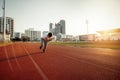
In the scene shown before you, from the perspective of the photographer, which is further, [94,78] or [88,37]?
[88,37]

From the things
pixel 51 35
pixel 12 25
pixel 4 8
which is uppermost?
pixel 12 25

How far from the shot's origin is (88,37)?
136500 millimetres

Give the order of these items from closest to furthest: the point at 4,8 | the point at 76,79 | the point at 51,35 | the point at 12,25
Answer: the point at 76,79 → the point at 51,35 → the point at 4,8 → the point at 12,25

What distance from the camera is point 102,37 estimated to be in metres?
60.0

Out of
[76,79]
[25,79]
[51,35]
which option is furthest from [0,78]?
[51,35]

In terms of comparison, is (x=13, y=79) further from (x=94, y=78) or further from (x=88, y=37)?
(x=88, y=37)

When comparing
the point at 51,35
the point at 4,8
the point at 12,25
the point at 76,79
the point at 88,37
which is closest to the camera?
the point at 76,79

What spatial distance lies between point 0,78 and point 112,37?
59.3 meters

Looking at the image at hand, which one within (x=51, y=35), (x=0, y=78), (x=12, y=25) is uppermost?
(x=12, y=25)

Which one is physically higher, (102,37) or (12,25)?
(12,25)

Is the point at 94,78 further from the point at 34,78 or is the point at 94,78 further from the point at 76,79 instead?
the point at 34,78

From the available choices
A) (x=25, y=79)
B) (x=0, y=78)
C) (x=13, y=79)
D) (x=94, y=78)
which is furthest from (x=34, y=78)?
(x=94, y=78)

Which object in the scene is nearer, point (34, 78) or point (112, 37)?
point (34, 78)

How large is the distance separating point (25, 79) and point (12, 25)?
672 ft
